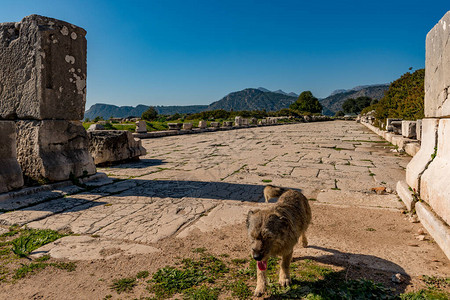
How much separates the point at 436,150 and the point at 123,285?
3.94 meters

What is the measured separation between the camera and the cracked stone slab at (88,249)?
280cm

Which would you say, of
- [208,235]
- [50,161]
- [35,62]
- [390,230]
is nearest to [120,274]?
[208,235]

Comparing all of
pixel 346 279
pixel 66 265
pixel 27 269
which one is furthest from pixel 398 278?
pixel 27 269

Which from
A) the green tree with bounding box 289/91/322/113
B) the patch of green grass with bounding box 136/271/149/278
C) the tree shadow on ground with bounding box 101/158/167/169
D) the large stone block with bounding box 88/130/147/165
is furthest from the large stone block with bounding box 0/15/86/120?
the green tree with bounding box 289/91/322/113

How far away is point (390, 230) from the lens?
3.34 m

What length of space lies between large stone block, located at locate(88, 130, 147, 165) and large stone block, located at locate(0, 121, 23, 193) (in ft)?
9.36

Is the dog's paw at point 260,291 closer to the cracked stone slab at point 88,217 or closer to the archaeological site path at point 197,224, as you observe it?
the archaeological site path at point 197,224

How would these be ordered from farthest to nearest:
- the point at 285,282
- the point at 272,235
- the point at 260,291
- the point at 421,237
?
the point at 421,237, the point at 285,282, the point at 260,291, the point at 272,235

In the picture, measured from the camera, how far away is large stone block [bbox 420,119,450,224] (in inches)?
114

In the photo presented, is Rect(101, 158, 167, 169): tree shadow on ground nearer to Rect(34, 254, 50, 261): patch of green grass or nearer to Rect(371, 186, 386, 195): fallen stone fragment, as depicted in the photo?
Rect(34, 254, 50, 261): patch of green grass

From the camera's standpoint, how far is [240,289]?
2.20m

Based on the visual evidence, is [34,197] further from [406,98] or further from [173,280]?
[406,98]

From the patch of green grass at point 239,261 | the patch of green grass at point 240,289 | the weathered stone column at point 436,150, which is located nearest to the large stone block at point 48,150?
the patch of green grass at point 239,261

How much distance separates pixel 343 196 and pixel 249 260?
2.66 meters
